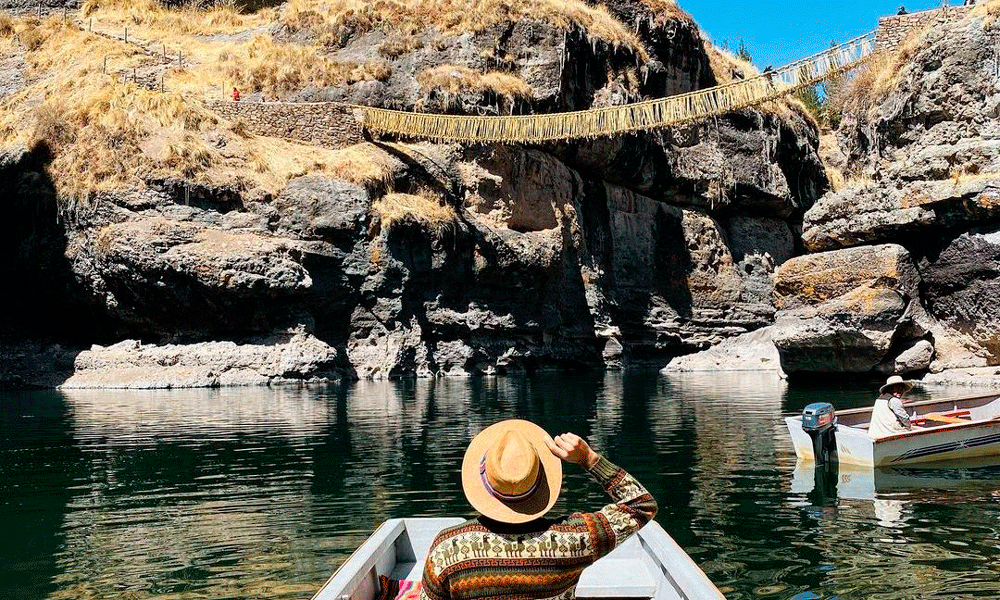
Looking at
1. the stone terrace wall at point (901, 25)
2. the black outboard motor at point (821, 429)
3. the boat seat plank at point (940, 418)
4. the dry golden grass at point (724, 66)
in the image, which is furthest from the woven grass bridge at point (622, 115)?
the dry golden grass at point (724, 66)

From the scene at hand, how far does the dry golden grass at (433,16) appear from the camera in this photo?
48344mm

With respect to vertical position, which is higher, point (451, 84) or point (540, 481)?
point (451, 84)

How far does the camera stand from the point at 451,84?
45656 millimetres

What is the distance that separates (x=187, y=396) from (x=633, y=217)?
29.8 m

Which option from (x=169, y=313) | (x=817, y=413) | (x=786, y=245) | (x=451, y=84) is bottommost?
(x=817, y=413)

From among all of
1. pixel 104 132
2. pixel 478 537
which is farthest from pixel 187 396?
pixel 478 537

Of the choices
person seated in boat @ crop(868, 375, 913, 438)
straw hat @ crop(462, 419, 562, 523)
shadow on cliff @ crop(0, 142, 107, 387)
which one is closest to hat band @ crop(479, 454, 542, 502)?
straw hat @ crop(462, 419, 562, 523)

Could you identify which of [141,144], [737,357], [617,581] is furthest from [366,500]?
[737,357]

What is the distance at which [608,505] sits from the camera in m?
4.57

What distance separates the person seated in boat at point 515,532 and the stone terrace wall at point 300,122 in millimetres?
40652

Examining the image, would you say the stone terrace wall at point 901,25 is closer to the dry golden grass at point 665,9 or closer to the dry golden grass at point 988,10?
the dry golden grass at point 988,10

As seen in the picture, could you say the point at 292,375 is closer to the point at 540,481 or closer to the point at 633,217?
the point at 633,217

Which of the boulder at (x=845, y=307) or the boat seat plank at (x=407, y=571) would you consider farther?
the boulder at (x=845, y=307)

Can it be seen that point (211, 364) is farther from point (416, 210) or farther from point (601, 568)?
point (601, 568)
